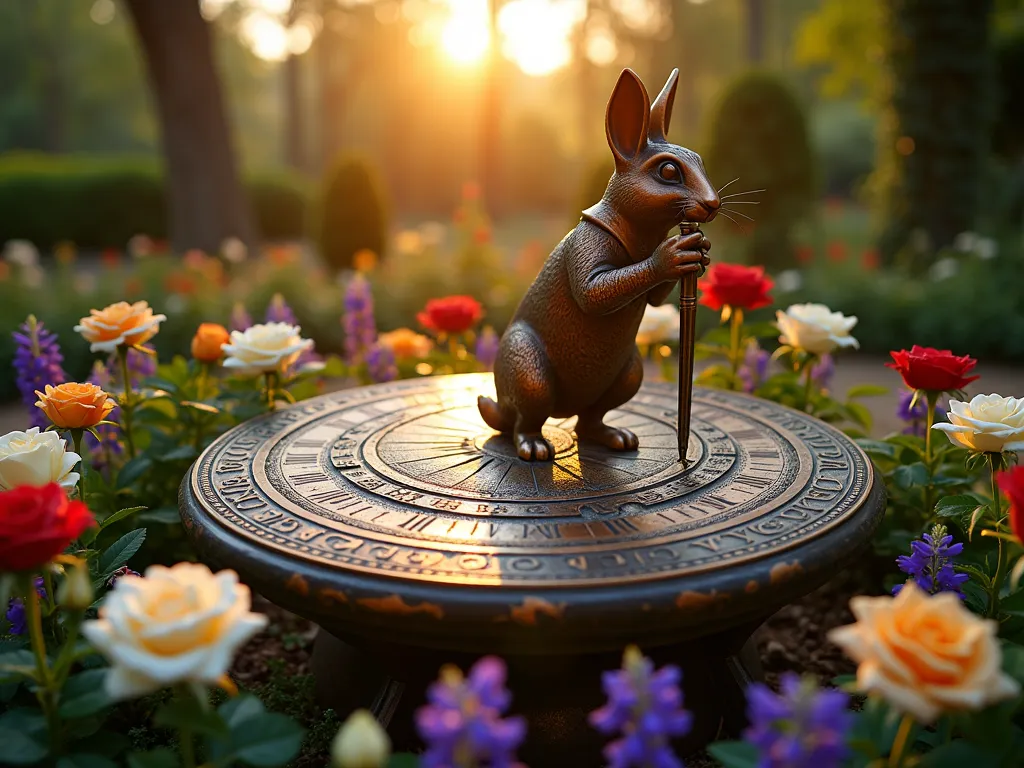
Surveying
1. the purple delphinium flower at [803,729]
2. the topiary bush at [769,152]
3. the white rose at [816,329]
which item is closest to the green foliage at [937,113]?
the topiary bush at [769,152]

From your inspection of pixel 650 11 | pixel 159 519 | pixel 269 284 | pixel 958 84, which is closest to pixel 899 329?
pixel 958 84

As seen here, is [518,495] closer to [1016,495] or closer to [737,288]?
[1016,495]

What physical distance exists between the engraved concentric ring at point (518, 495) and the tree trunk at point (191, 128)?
→ 9553 millimetres

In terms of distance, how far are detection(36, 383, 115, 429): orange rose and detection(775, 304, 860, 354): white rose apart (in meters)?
2.53

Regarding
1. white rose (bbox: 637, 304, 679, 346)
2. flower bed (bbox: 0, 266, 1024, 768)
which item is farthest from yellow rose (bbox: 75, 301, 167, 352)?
white rose (bbox: 637, 304, 679, 346)

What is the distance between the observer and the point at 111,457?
3787 millimetres

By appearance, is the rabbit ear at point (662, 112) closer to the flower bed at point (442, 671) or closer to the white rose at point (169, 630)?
the flower bed at point (442, 671)

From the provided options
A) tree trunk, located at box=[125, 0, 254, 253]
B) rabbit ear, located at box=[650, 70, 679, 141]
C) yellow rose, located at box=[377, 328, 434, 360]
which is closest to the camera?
rabbit ear, located at box=[650, 70, 679, 141]

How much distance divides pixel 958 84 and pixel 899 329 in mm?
3982

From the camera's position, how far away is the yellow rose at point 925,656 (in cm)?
140

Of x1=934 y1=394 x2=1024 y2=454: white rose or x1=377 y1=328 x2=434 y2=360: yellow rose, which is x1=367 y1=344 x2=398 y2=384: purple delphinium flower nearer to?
x1=377 y1=328 x2=434 y2=360: yellow rose

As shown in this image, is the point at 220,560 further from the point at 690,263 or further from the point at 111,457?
the point at 111,457

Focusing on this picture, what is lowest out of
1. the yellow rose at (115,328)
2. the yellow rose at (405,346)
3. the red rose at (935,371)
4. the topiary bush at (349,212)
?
the topiary bush at (349,212)

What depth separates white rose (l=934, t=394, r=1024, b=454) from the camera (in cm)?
240
